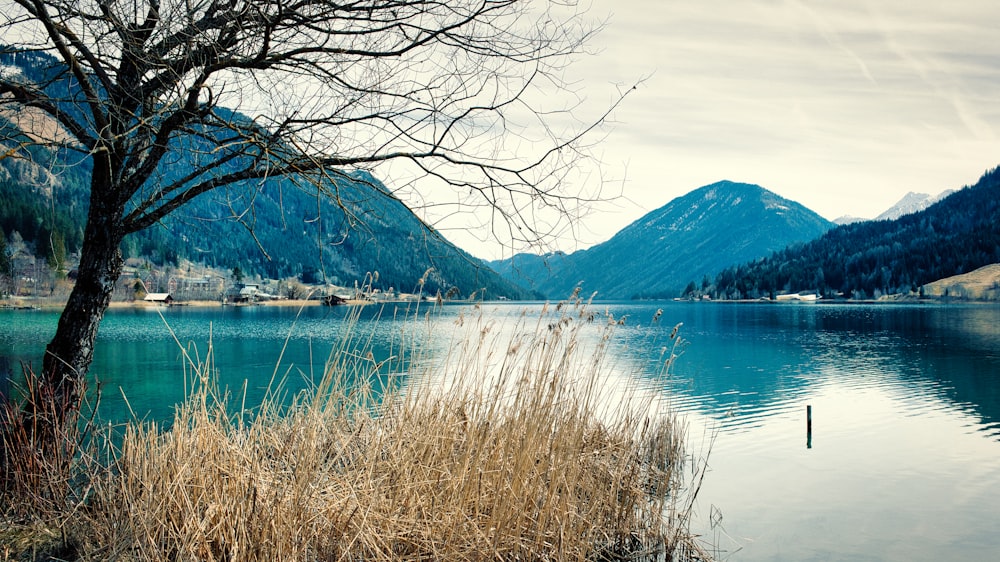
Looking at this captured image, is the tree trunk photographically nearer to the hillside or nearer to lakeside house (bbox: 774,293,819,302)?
the hillside

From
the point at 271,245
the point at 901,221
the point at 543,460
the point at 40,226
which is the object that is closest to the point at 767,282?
the point at 901,221

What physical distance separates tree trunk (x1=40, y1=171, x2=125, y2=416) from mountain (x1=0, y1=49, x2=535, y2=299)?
49 centimetres

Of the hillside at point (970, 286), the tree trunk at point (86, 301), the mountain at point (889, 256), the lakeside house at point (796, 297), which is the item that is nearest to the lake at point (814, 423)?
the tree trunk at point (86, 301)

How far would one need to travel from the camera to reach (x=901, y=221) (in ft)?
612

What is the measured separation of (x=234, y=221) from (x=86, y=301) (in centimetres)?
172

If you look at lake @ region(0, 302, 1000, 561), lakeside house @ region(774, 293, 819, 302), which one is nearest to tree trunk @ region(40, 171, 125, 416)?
lake @ region(0, 302, 1000, 561)

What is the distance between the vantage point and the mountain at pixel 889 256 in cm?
14575

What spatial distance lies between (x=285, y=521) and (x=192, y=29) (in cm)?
325

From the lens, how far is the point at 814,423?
62.4 ft

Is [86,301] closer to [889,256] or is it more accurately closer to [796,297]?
[796,297]

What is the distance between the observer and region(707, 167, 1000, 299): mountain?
146 m

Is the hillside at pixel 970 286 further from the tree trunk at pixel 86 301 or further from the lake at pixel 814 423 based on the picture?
the tree trunk at pixel 86 301

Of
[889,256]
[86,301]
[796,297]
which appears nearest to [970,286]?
[889,256]

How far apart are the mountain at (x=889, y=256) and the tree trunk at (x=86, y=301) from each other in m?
161
